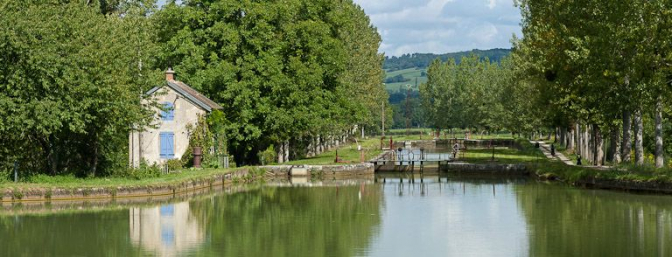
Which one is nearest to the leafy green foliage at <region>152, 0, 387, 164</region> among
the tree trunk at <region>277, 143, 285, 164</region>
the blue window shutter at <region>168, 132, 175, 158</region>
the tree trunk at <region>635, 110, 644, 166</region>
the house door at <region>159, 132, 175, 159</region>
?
the tree trunk at <region>277, 143, 285, 164</region>

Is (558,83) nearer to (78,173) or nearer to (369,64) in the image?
(78,173)

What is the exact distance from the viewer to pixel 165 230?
33.6 m

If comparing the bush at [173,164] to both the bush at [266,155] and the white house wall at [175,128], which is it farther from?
the bush at [266,155]

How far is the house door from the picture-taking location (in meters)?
56.5

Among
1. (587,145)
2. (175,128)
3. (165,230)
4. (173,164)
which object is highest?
(175,128)

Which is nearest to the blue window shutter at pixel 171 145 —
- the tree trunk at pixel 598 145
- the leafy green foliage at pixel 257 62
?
the leafy green foliage at pixel 257 62

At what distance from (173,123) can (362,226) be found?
23.9m

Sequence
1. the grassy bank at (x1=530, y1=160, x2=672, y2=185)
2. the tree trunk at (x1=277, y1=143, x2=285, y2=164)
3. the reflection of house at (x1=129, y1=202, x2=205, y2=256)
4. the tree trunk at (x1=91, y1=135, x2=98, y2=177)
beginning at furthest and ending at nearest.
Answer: the tree trunk at (x1=277, y1=143, x2=285, y2=164), the tree trunk at (x1=91, y1=135, x2=98, y2=177), the grassy bank at (x1=530, y1=160, x2=672, y2=185), the reflection of house at (x1=129, y1=202, x2=205, y2=256)

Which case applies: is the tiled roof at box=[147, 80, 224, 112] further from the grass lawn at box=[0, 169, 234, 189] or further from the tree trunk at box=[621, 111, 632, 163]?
the tree trunk at box=[621, 111, 632, 163]

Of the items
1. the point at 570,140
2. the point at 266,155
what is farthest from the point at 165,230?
the point at 570,140

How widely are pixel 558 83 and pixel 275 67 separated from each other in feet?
55.6

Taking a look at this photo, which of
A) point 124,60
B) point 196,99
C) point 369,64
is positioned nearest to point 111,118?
point 124,60

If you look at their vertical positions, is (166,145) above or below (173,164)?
above

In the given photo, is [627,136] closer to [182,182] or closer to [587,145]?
[587,145]
